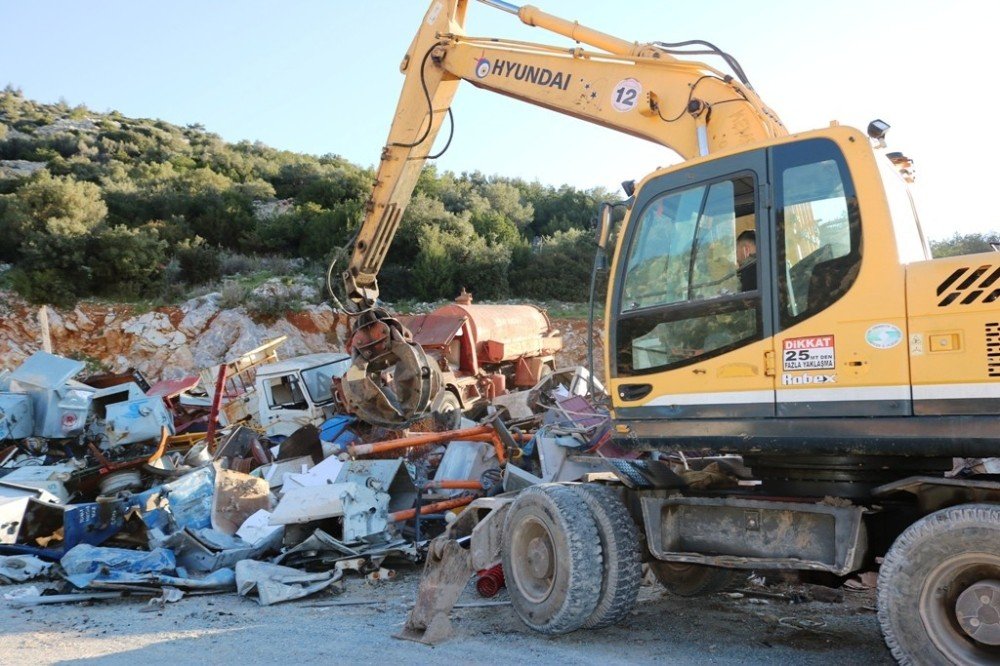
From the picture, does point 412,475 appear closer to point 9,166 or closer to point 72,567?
point 72,567

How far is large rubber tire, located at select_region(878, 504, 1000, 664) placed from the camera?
3.81m

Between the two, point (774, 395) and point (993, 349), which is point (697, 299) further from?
point (993, 349)

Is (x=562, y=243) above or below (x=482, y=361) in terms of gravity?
above

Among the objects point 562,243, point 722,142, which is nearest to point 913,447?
point 722,142

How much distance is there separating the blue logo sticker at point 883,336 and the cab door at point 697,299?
519 millimetres

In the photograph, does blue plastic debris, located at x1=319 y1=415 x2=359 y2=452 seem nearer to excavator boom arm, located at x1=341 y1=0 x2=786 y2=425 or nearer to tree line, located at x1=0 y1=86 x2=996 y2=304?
excavator boom arm, located at x1=341 y1=0 x2=786 y2=425

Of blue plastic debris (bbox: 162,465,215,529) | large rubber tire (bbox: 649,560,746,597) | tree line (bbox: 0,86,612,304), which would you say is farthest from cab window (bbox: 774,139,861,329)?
tree line (bbox: 0,86,612,304)

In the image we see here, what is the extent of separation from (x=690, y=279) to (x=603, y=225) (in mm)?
673

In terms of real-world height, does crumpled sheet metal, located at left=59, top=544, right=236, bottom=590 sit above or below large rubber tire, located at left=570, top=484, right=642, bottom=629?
below

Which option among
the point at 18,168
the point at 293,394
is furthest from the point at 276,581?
the point at 18,168

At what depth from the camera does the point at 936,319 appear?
13.3 ft

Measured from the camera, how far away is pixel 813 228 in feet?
15.0

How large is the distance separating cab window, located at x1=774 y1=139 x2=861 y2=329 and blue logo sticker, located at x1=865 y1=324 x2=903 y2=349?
0.85ft

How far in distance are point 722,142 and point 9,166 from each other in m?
38.8
